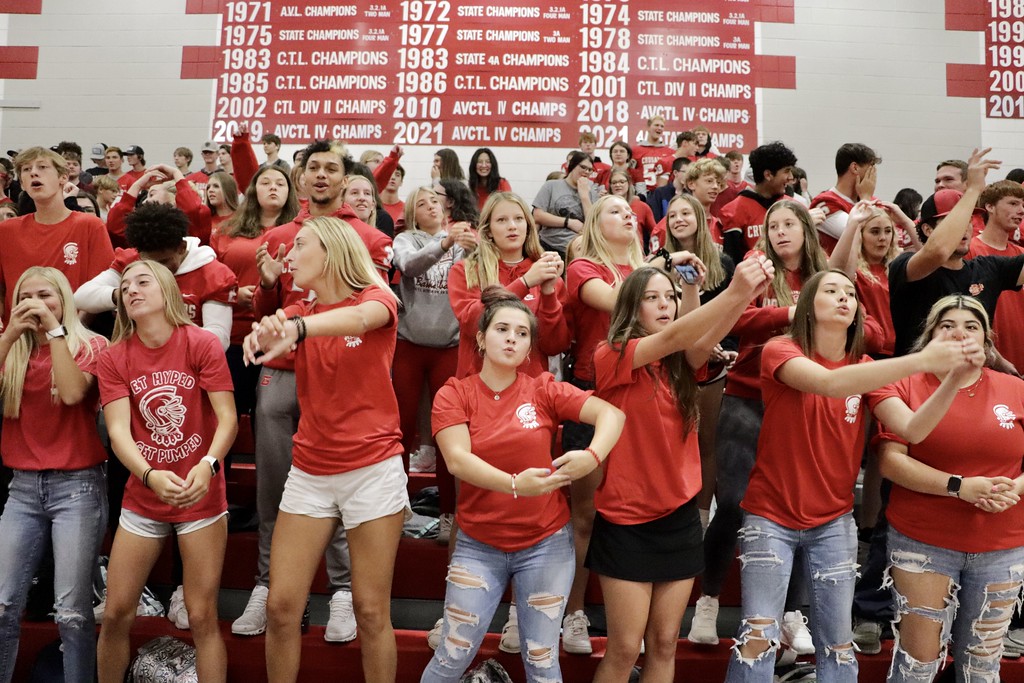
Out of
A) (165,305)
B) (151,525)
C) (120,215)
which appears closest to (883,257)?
(165,305)

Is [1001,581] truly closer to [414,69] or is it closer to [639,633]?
[639,633]

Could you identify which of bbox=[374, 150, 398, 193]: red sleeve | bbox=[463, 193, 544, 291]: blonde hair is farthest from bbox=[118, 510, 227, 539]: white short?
bbox=[374, 150, 398, 193]: red sleeve

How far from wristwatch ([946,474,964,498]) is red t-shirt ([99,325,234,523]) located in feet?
8.44

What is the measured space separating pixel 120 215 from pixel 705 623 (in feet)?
12.7

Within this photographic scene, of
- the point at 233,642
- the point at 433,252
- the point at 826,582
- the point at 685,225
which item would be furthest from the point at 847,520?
the point at 233,642

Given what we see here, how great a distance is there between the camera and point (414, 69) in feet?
30.3

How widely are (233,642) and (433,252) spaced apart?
1850mm

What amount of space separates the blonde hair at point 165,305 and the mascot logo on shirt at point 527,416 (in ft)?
4.45

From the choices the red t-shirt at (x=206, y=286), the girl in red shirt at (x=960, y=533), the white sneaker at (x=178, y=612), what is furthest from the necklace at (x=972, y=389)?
the white sneaker at (x=178, y=612)

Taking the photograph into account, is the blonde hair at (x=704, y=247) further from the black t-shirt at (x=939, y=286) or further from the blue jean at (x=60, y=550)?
the blue jean at (x=60, y=550)

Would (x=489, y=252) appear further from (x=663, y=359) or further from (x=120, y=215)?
(x=120, y=215)

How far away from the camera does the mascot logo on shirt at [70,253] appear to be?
4.28 meters

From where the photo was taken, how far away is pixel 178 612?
375 cm

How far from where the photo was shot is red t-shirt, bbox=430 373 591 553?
3.01m
